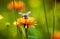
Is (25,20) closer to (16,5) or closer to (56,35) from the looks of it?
(16,5)

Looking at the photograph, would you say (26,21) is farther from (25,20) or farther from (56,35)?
(56,35)

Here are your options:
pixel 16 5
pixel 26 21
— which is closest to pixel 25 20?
pixel 26 21

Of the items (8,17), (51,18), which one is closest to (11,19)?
(8,17)

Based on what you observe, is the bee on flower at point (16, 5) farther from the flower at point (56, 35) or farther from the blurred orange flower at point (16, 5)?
the flower at point (56, 35)

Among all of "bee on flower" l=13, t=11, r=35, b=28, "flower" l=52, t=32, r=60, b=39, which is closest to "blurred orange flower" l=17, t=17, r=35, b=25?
"bee on flower" l=13, t=11, r=35, b=28

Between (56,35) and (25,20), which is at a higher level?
(25,20)

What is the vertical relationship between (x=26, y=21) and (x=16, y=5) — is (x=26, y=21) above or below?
below

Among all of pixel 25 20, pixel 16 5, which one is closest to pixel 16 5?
pixel 16 5

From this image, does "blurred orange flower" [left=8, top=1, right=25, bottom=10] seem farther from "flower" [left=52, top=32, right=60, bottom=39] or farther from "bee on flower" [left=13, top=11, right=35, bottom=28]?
"flower" [left=52, top=32, right=60, bottom=39]
